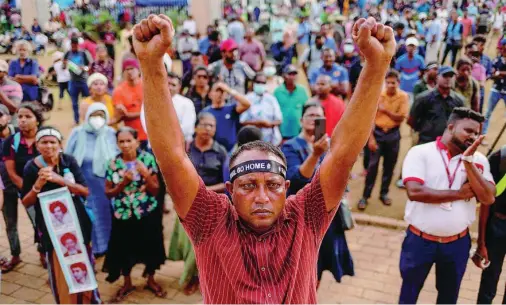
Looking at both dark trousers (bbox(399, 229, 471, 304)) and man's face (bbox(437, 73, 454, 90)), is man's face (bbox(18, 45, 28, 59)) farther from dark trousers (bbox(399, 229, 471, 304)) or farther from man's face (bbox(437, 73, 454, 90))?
dark trousers (bbox(399, 229, 471, 304))

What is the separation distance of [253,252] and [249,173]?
0.28 meters

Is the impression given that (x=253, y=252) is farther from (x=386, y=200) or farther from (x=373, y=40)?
(x=386, y=200)

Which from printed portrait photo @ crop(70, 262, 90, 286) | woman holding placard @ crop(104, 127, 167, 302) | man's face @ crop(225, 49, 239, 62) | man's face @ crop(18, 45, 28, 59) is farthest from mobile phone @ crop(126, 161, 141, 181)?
man's face @ crop(18, 45, 28, 59)

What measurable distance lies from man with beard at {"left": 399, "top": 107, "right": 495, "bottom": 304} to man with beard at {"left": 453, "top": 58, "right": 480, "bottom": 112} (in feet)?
10.7

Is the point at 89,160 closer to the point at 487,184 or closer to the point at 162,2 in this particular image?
the point at 487,184

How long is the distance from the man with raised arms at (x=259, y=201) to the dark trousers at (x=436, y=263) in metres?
1.94

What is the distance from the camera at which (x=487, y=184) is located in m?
3.26

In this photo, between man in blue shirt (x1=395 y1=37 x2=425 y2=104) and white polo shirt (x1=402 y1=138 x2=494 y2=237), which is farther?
man in blue shirt (x1=395 y1=37 x2=425 y2=104)

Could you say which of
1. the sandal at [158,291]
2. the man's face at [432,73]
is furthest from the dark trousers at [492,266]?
the man's face at [432,73]

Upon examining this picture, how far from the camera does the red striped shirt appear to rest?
5.47 feet

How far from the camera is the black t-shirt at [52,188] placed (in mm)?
3938

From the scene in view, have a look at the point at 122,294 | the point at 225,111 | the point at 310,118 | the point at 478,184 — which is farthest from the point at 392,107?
the point at 122,294

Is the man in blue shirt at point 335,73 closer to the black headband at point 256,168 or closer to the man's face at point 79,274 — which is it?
the man's face at point 79,274

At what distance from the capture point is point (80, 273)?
401 cm
